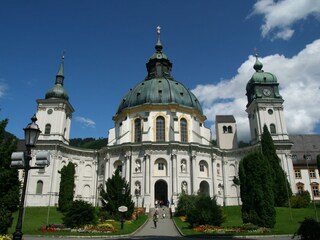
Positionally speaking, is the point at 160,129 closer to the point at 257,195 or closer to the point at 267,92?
the point at 267,92

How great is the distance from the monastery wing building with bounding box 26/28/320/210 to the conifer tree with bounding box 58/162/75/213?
234 cm

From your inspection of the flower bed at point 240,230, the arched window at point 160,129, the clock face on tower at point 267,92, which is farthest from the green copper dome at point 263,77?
the flower bed at point 240,230

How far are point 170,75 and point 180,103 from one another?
531 inches

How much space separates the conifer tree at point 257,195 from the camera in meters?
25.4

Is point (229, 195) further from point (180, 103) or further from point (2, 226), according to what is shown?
point (2, 226)

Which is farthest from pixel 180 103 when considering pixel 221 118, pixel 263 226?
pixel 263 226

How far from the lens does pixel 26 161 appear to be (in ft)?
32.5

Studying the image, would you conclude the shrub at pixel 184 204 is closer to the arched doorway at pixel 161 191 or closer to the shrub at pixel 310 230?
the arched doorway at pixel 161 191

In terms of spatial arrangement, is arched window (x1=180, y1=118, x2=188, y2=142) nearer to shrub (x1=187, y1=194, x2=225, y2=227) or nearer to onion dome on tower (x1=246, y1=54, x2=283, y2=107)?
onion dome on tower (x1=246, y1=54, x2=283, y2=107)

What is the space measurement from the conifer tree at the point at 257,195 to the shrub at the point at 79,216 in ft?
43.5

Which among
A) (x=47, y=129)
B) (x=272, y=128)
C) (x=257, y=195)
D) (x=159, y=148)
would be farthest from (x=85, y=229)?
(x=272, y=128)

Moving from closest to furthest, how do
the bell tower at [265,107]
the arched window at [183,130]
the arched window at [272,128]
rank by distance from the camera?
the arched window at [183,130] → the arched window at [272,128] → the bell tower at [265,107]

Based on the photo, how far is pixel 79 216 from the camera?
83.1 feet

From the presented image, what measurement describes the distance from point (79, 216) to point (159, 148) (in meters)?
27.2
